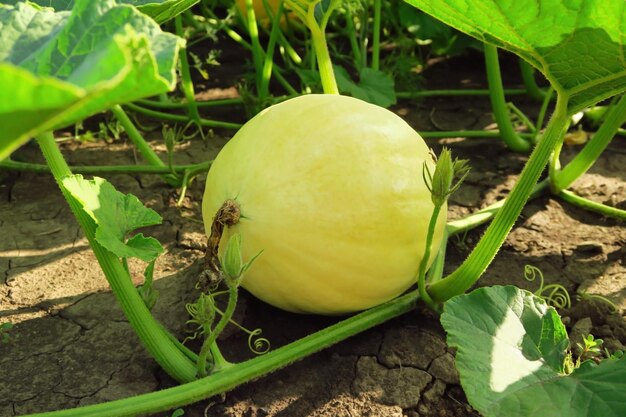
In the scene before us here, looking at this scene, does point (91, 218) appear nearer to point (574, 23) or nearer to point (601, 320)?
point (574, 23)

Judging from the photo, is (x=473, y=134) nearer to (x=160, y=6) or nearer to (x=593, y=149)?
(x=593, y=149)

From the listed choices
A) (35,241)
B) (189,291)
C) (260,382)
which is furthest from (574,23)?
(35,241)

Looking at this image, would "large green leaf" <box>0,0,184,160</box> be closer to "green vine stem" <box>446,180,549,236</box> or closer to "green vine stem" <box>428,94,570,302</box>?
"green vine stem" <box>428,94,570,302</box>

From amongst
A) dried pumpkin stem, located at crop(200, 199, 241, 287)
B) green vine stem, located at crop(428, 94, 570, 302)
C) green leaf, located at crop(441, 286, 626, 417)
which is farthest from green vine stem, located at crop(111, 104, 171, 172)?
green leaf, located at crop(441, 286, 626, 417)

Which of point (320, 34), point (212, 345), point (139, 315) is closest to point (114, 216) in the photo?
point (139, 315)

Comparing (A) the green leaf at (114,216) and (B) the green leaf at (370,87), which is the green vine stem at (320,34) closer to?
(B) the green leaf at (370,87)
